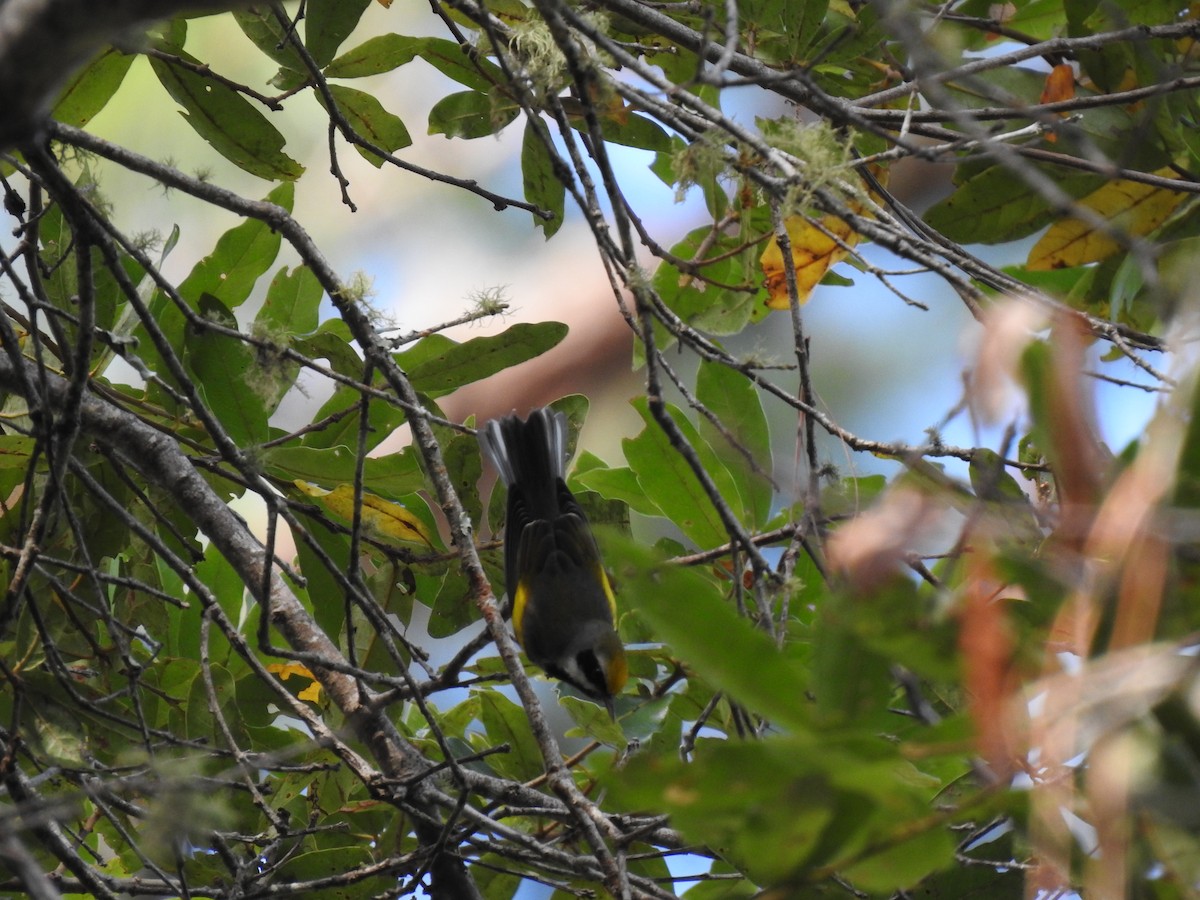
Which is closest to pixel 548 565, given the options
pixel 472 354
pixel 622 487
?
pixel 622 487

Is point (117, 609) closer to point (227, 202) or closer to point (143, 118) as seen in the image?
point (227, 202)

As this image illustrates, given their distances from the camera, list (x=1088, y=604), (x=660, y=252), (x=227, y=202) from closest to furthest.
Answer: (x=1088, y=604) → (x=227, y=202) → (x=660, y=252)

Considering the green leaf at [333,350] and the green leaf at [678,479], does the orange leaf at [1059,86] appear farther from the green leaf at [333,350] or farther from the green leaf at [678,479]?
the green leaf at [333,350]

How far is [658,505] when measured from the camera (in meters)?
2.46

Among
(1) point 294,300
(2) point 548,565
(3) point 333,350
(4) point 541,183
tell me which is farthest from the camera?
(2) point 548,565

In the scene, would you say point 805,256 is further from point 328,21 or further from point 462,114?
point 328,21

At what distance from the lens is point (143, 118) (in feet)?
25.3

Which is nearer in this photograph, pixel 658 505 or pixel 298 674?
pixel 658 505

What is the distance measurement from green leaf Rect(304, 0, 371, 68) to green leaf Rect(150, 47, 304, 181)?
0.61 ft

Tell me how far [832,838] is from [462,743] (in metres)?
1.72

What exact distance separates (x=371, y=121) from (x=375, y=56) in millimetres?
193

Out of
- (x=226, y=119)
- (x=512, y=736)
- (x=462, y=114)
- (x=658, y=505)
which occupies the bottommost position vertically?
(x=512, y=736)

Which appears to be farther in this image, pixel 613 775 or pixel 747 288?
pixel 747 288

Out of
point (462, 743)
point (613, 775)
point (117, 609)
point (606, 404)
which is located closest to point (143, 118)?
point (606, 404)
